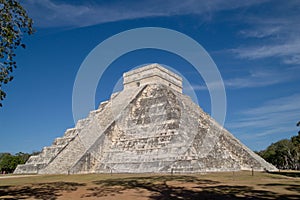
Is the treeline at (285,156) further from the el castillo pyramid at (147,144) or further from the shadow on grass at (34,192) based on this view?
the shadow on grass at (34,192)

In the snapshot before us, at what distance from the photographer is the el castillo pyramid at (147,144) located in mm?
17938

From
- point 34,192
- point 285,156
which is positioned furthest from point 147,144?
point 285,156

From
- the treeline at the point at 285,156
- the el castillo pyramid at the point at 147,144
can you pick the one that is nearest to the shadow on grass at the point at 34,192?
the el castillo pyramid at the point at 147,144

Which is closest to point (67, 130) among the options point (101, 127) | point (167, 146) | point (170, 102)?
point (101, 127)

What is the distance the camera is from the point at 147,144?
19.5 metres

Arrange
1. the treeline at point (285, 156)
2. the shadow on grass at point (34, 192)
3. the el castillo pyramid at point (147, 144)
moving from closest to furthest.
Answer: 1. the shadow on grass at point (34, 192)
2. the el castillo pyramid at point (147, 144)
3. the treeline at point (285, 156)

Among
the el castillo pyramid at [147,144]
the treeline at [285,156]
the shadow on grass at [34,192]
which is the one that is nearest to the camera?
the shadow on grass at [34,192]

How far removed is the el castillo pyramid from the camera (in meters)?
17.9

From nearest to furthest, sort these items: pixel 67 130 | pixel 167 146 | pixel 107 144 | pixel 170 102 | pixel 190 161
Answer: pixel 190 161 → pixel 167 146 → pixel 107 144 → pixel 170 102 → pixel 67 130

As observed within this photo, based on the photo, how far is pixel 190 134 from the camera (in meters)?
20.1

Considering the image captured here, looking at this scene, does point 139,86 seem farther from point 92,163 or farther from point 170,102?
point 92,163

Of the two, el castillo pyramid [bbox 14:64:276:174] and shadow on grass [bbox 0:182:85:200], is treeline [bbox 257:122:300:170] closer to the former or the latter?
el castillo pyramid [bbox 14:64:276:174]

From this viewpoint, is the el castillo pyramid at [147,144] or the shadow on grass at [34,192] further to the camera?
the el castillo pyramid at [147,144]

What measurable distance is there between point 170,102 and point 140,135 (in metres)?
4.40
